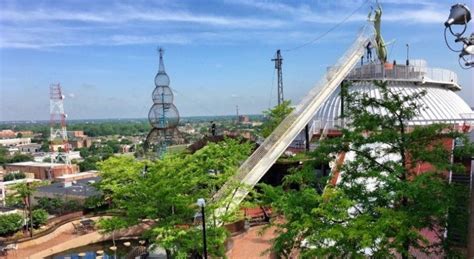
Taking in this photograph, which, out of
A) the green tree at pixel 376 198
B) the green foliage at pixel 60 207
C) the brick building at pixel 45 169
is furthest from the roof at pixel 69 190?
the brick building at pixel 45 169

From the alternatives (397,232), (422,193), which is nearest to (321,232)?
(397,232)

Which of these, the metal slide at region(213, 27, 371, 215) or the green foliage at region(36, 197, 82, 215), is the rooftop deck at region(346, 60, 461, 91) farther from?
the green foliage at region(36, 197, 82, 215)

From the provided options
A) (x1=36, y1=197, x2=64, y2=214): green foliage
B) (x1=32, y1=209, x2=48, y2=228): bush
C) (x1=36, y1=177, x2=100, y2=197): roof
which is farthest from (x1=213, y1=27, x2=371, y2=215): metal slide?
(x1=36, y1=177, x2=100, y2=197): roof

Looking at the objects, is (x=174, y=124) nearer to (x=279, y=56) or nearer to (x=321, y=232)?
(x=279, y=56)

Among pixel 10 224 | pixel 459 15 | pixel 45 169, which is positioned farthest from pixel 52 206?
pixel 45 169

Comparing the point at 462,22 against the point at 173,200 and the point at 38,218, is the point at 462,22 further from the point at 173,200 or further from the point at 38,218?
the point at 38,218
